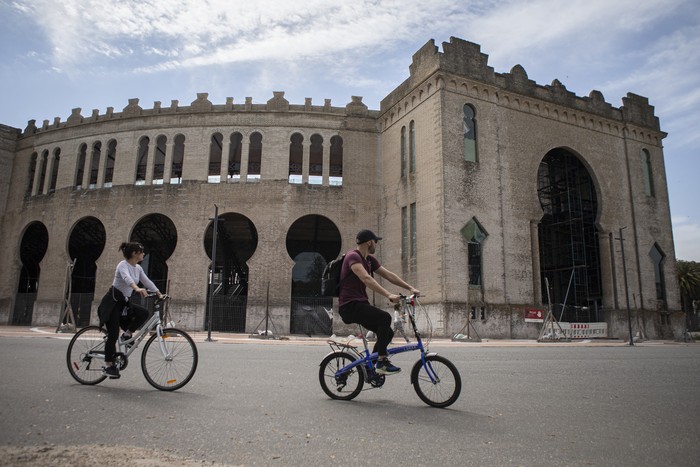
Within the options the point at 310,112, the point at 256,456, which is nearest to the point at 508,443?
the point at 256,456

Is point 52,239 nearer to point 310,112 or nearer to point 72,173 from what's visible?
point 72,173

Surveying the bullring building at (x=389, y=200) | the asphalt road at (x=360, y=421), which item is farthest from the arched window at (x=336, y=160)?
the asphalt road at (x=360, y=421)

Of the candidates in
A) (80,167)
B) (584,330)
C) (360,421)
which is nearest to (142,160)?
(80,167)

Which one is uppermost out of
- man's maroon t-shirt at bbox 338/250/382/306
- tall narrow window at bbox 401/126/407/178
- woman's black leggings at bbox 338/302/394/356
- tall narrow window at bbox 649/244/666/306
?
tall narrow window at bbox 401/126/407/178

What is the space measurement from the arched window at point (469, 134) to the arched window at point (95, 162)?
2340 centimetres

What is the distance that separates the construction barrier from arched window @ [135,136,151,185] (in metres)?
26.3

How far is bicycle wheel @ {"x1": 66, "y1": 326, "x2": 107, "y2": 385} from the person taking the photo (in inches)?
265

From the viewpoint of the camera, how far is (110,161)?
38500 mm

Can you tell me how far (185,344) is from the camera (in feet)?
21.5

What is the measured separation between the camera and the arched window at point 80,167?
35.7 m

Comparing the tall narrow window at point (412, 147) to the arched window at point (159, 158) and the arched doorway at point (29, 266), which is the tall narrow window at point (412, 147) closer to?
the arched window at point (159, 158)

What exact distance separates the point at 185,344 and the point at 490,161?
2572 centimetres

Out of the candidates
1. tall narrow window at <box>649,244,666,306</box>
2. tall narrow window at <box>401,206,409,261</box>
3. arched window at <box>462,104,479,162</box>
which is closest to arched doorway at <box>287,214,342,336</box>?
tall narrow window at <box>401,206,409,261</box>

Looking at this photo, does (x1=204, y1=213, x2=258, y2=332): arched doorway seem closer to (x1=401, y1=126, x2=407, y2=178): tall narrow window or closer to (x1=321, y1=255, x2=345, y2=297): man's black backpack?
(x1=401, y1=126, x2=407, y2=178): tall narrow window
